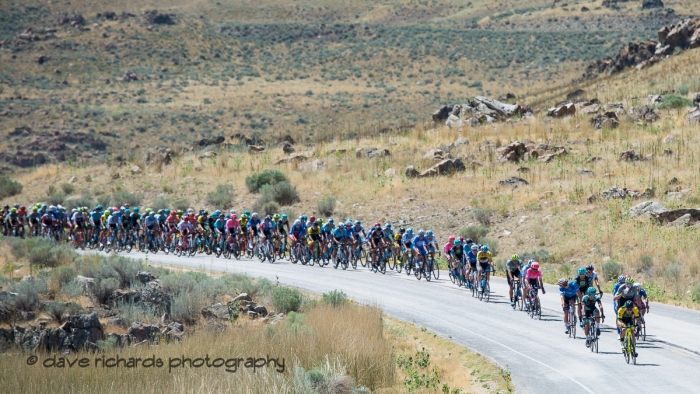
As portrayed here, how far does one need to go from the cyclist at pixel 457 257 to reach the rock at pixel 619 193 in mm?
11351

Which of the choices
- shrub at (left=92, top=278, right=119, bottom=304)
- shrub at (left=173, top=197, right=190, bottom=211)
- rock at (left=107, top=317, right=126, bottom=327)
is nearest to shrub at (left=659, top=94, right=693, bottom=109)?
shrub at (left=173, top=197, right=190, bottom=211)

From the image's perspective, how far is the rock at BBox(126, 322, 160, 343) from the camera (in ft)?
55.9

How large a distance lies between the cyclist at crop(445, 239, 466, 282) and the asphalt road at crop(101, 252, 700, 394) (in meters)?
0.60

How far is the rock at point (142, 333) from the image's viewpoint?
17.0 m

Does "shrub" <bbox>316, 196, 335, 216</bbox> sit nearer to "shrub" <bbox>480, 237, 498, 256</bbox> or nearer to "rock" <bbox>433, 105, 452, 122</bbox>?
"shrub" <bbox>480, 237, 498, 256</bbox>

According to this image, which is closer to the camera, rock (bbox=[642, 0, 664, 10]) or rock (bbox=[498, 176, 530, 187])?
rock (bbox=[498, 176, 530, 187])

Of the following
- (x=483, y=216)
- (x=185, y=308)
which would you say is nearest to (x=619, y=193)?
(x=483, y=216)

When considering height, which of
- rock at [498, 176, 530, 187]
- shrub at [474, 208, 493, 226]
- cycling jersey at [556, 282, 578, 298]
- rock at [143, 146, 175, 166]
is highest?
rock at [143, 146, 175, 166]

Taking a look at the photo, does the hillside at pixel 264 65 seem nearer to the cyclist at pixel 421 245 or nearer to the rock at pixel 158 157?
the rock at pixel 158 157

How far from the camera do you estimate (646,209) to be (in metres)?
31.6

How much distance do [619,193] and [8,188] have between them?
4187 centimetres

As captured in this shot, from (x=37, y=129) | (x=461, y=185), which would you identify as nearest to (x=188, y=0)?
(x=37, y=129)

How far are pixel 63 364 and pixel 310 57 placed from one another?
334 ft

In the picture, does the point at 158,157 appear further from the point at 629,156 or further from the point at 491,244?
the point at 629,156
